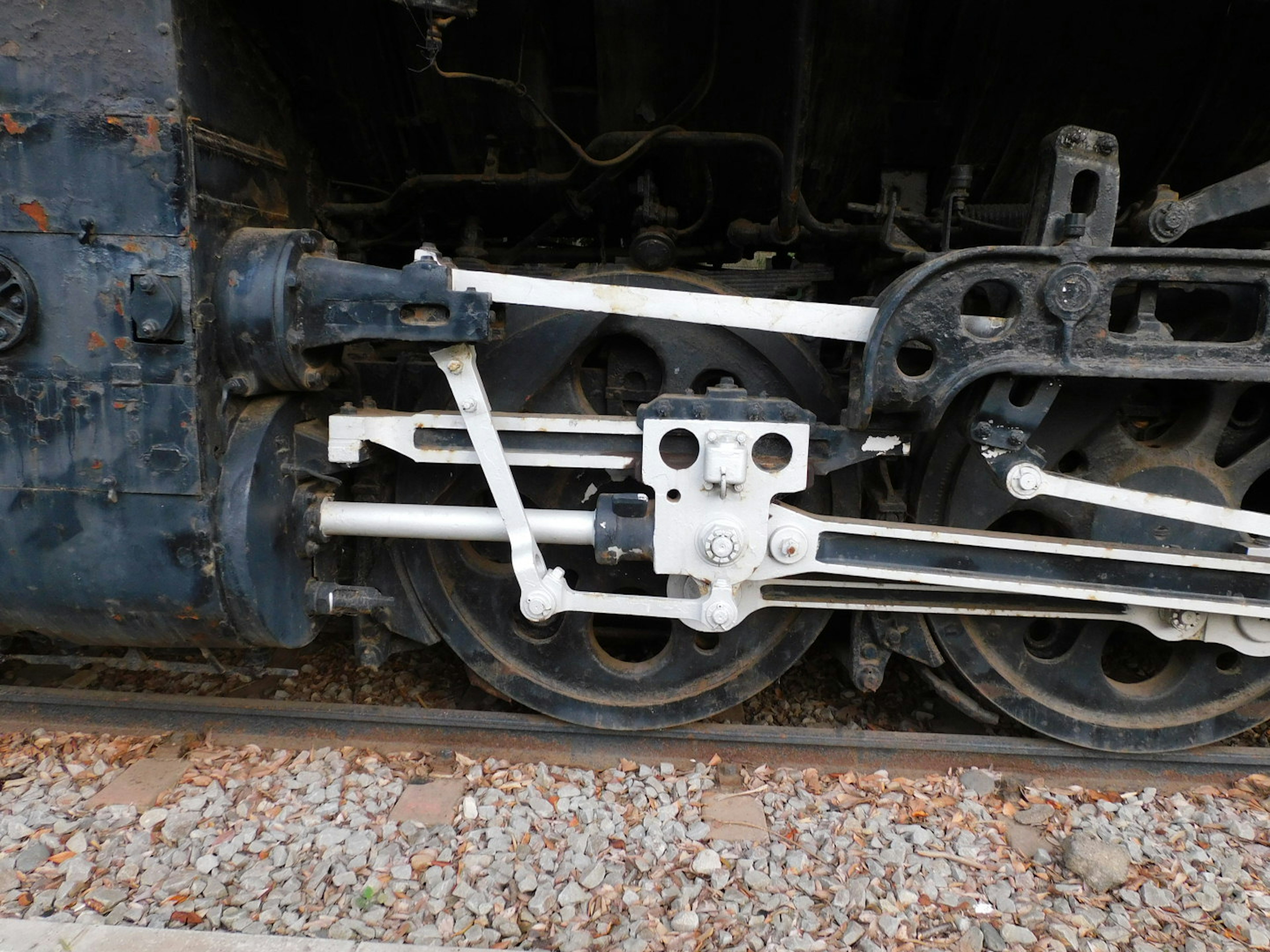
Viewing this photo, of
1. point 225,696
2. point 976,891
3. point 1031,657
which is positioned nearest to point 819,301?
point 1031,657

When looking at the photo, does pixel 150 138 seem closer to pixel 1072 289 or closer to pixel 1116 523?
pixel 1072 289

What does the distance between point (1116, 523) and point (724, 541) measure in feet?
3.99

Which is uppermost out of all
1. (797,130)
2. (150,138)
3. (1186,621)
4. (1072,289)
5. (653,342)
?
(797,130)

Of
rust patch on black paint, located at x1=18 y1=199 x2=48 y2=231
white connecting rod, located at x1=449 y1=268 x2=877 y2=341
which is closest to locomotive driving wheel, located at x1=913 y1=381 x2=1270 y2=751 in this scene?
white connecting rod, located at x1=449 y1=268 x2=877 y2=341

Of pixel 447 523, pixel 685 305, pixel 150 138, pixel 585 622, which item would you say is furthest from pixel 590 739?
pixel 150 138

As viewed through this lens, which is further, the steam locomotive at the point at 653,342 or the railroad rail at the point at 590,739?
the railroad rail at the point at 590,739

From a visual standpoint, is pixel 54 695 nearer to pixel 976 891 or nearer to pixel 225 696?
pixel 225 696

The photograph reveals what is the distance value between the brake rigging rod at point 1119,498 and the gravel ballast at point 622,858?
94 centimetres

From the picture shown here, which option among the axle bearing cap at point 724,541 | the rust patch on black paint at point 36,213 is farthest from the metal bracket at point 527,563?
the rust patch on black paint at point 36,213

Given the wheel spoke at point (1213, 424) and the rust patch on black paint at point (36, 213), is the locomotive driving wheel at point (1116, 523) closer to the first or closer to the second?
the wheel spoke at point (1213, 424)

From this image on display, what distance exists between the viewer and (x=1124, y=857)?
2076 millimetres

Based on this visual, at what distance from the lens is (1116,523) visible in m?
2.25

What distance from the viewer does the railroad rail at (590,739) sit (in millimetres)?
2504

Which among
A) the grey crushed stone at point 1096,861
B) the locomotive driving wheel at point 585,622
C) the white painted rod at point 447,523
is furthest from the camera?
the locomotive driving wheel at point 585,622
